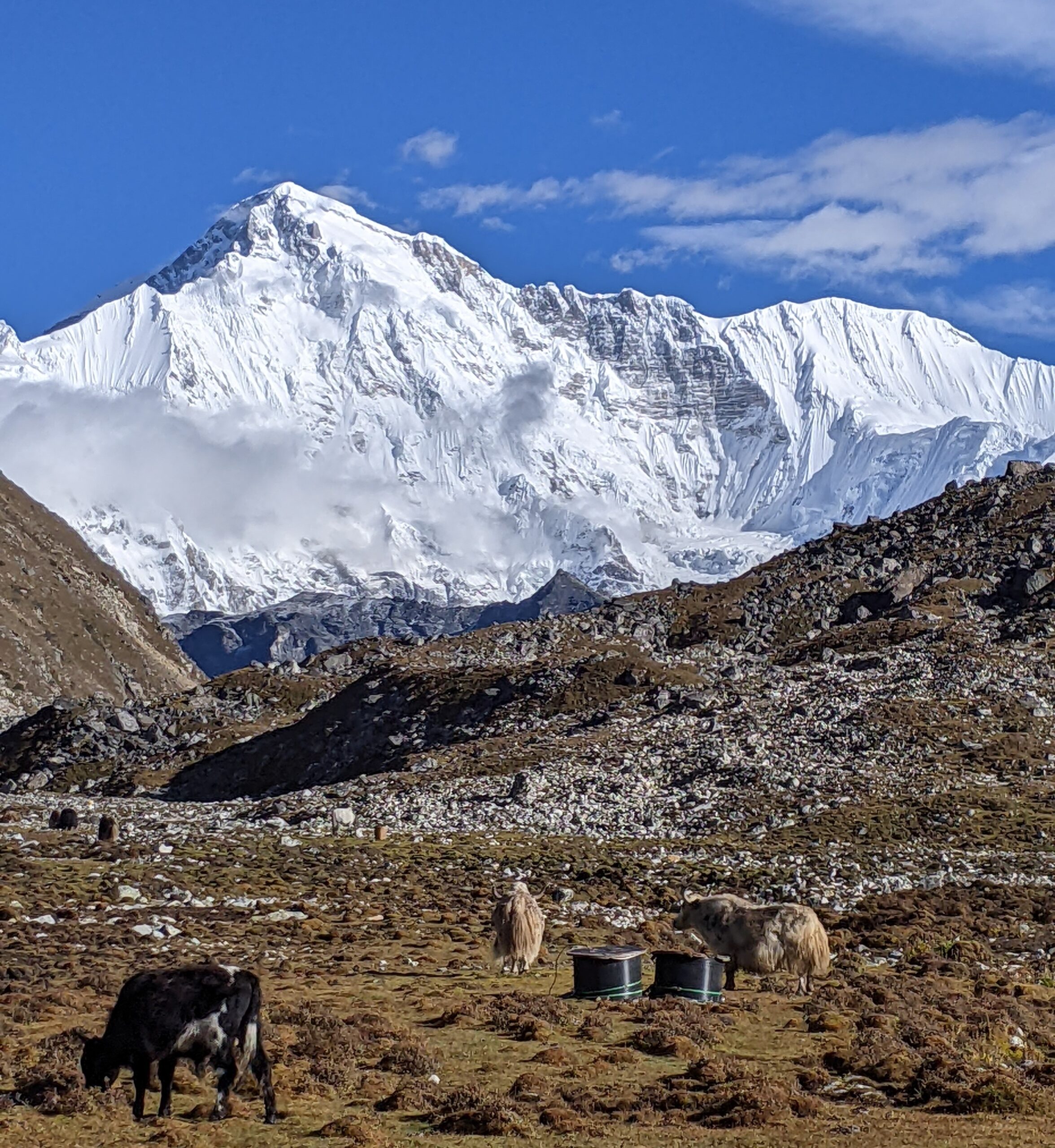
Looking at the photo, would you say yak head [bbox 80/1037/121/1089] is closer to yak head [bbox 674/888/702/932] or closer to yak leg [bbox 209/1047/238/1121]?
yak leg [bbox 209/1047/238/1121]

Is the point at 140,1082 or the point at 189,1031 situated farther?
the point at 140,1082

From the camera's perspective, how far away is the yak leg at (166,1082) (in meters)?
13.2

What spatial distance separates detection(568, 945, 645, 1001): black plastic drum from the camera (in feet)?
63.0

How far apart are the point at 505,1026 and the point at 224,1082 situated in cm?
494

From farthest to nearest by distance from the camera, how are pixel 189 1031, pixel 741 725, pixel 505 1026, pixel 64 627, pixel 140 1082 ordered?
pixel 64 627
pixel 741 725
pixel 505 1026
pixel 140 1082
pixel 189 1031

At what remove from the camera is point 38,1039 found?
1608cm

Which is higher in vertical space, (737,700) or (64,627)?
(64,627)

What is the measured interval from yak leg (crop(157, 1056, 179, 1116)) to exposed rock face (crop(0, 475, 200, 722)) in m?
81.5

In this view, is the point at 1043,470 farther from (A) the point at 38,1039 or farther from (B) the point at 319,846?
(A) the point at 38,1039

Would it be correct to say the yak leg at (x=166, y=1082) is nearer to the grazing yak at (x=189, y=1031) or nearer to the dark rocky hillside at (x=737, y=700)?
the grazing yak at (x=189, y=1031)

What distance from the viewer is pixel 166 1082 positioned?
520 inches

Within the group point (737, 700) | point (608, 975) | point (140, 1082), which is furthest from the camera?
point (737, 700)

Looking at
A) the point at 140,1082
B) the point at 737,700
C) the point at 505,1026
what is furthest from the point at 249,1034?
the point at 737,700

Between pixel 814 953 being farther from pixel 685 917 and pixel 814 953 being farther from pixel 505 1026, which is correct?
pixel 505 1026
